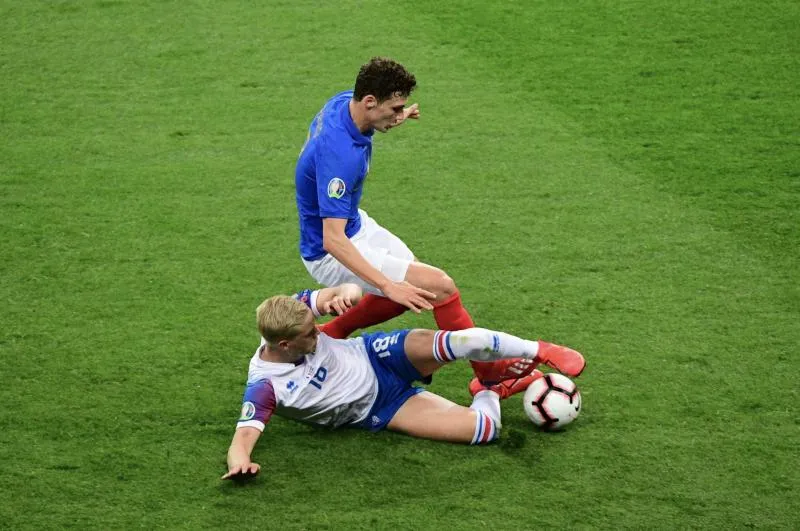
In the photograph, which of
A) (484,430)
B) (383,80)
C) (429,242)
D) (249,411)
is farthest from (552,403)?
(429,242)

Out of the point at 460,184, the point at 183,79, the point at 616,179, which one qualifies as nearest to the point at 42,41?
the point at 183,79

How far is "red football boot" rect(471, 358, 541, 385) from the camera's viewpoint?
4.73 metres

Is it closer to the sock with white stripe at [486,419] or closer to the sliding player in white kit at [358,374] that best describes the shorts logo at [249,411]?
the sliding player in white kit at [358,374]

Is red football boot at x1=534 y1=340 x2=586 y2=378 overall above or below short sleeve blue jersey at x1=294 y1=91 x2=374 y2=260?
below

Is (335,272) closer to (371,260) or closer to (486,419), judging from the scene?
(371,260)

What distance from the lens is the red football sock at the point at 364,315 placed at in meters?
5.07

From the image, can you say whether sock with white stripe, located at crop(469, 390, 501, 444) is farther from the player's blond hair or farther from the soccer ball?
the player's blond hair

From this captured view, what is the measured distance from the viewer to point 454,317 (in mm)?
4797

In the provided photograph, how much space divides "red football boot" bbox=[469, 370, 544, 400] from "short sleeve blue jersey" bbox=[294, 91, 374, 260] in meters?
0.87

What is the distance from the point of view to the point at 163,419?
473 centimetres

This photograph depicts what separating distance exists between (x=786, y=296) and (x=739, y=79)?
2.80m

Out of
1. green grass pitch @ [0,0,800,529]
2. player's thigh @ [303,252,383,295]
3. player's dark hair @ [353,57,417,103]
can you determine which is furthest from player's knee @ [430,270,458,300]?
player's dark hair @ [353,57,417,103]

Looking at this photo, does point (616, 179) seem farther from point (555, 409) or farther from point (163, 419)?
point (163, 419)

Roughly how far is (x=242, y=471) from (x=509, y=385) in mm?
1313
